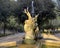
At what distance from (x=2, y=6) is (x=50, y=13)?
11979 millimetres

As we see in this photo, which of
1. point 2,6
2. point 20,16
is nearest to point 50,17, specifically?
point 20,16

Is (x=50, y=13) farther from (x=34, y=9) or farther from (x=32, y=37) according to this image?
(x=32, y=37)

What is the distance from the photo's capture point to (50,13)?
127 ft

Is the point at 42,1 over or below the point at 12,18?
Result: over

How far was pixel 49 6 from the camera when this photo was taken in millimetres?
39375

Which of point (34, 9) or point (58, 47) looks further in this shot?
point (34, 9)

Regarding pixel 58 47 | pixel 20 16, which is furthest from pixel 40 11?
pixel 58 47

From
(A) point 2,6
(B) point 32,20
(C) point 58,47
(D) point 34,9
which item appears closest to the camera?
(B) point 32,20

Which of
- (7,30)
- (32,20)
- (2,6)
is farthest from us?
(7,30)

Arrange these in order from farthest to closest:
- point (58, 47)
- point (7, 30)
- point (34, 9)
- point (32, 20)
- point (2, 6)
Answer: point (7, 30) < point (34, 9) < point (2, 6) < point (58, 47) < point (32, 20)

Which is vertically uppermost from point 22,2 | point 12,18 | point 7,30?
point 22,2

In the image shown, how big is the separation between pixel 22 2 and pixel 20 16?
3.03 meters

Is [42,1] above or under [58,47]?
above

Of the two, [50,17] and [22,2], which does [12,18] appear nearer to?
[22,2]
